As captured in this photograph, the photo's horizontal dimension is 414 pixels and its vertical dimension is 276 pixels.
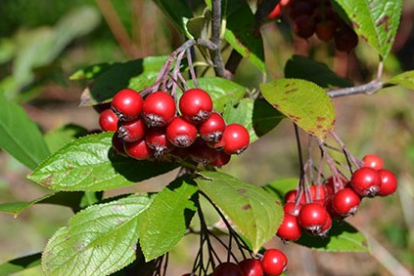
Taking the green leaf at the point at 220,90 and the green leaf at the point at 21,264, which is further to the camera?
the green leaf at the point at 21,264

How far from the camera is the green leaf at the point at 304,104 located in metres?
0.95

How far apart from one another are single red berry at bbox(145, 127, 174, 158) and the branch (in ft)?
0.70

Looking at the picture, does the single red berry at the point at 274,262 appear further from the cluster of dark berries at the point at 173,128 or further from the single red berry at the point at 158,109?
the single red berry at the point at 158,109

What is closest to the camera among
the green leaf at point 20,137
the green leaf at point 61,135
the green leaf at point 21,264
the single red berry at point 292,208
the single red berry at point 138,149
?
the single red berry at point 138,149

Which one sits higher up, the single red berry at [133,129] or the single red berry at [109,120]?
the single red berry at [133,129]

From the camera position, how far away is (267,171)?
5402mm

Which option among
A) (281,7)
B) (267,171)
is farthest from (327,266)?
(281,7)

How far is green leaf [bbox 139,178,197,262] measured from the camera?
0.94m

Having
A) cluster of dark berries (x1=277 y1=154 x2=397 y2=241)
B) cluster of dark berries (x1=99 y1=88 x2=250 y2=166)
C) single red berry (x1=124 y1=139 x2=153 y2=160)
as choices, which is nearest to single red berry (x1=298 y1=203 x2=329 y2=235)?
cluster of dark berries (x1=277 y1=154 x2=397 y2=241)

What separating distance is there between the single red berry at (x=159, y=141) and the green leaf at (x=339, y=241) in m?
0.45

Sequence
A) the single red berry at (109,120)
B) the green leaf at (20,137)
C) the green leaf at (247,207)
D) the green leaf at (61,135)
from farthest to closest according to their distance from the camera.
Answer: the green leaf at (61,135) < the green leaf at (20,137) < the single red berry at (109,120) < the green leaf at (247,207)

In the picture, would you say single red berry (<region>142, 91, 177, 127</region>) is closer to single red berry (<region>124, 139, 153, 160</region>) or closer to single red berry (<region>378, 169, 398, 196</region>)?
single red berry (<region>124, 139, 153, 160</region>)

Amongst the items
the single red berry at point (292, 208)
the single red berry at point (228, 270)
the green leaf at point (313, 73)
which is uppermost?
the single red berry at point (228, 270)

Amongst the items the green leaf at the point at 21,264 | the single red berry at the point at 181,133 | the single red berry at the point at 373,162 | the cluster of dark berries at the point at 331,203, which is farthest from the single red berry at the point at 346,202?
the green leaf at the point at 21,264
